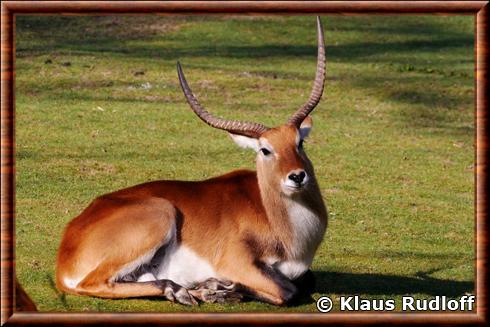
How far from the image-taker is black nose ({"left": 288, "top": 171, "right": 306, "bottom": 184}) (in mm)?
7980

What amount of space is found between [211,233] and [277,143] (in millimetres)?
773

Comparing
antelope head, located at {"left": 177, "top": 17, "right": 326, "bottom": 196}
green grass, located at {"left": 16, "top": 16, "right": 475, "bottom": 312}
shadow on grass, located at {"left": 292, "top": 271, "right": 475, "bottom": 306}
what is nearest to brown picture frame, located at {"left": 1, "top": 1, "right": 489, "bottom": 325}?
antelope head, located at {"left": 177, "top": 17, "right": 326, "bottom": 196}

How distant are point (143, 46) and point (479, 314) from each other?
12294 mm

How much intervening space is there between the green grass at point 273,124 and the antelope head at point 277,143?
865mm

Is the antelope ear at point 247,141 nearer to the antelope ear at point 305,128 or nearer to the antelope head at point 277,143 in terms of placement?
the antelope head at point 277,143

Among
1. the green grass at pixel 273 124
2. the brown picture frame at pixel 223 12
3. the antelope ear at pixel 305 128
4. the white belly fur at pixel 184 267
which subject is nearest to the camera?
the brown picture frame at pixel 223 12

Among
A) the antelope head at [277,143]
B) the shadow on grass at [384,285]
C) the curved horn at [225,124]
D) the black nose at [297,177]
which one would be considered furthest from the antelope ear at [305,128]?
→ the shadow on grass at [384,285]

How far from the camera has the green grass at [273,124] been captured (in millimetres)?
9719

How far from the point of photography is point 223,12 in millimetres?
7617

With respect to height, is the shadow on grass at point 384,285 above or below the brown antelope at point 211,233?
below

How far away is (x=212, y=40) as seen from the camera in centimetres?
1969

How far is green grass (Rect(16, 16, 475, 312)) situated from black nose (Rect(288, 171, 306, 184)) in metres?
0.86

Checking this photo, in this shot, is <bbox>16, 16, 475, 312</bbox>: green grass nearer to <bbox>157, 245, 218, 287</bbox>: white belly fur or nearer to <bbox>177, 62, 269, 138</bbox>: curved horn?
<bbox>157, 245, 218, 287</bbox>: white belly fur

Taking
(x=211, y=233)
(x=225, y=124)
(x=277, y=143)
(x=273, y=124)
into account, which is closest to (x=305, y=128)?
(x=277, y=143)
